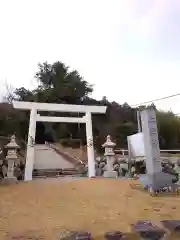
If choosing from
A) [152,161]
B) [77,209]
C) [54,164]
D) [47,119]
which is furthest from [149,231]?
[54,164]

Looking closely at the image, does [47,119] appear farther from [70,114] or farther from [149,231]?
[149,231]

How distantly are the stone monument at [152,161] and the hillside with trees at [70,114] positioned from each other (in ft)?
50.1

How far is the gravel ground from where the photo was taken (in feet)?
16.4

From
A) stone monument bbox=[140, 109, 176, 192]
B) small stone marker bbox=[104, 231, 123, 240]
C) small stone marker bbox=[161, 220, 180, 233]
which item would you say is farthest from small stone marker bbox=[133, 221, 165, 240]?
stone monument bbox=[140, 109, 176, 192]

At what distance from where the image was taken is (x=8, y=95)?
1172 inches

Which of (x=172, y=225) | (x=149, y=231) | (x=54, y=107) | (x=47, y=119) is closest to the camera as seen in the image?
(x=149, y=231)

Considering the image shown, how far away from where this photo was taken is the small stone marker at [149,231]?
434 centimetres

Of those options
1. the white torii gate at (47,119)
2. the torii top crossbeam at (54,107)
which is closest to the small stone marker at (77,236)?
the white torii gate at (47,119)

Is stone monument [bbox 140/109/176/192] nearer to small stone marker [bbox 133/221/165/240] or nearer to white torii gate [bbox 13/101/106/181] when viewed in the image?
small stone marker [bbox 133/221/165/240]

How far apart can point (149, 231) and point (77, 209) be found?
228 cm

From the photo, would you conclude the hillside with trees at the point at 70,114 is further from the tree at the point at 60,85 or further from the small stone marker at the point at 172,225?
the small stone marker at the point at 172,225

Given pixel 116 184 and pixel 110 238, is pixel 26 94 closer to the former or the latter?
pixel 116 184

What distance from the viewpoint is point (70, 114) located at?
25.5 m

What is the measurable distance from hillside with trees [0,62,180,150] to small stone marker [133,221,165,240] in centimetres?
1863
